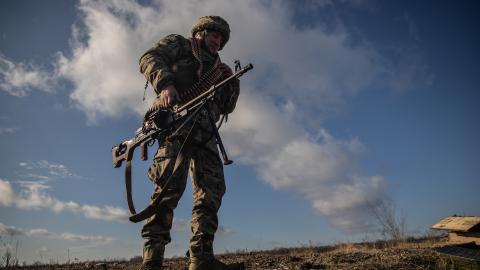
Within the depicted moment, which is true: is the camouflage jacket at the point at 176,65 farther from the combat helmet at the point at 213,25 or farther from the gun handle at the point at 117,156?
the gun handle at the point at 117,156

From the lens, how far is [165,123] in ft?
12.8

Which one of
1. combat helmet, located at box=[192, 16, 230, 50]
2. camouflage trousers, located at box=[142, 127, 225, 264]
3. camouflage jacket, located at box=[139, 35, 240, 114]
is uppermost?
combat helmet, located at box=[192, 16, 230, 50]

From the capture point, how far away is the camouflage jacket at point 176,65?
13.0 ft

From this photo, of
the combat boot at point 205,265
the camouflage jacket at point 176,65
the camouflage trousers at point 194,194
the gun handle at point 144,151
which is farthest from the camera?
the gun handle at point 144,151

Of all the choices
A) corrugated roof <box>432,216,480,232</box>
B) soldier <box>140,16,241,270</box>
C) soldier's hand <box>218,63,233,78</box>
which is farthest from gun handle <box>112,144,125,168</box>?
corrugated roof <box>432,216,480,232</box>

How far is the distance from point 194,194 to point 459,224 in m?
6.31

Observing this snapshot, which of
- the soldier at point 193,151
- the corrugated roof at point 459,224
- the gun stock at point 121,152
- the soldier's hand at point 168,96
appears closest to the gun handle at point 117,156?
the gun stock at point 121,152

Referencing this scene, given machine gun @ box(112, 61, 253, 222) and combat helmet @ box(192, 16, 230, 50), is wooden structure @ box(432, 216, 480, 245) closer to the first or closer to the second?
machine gun @ box(112, 61, 253, 222)

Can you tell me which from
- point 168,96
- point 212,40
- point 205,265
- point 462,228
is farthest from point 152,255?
point 462,228

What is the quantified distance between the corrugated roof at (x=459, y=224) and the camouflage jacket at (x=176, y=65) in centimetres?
577

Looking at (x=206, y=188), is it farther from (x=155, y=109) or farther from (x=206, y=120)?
(x=155, y=109)

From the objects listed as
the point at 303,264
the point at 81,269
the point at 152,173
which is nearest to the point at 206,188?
the point at 152,173

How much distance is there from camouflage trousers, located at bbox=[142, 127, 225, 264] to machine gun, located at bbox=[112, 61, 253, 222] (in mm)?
142

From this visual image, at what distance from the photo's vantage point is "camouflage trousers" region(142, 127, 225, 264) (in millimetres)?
3547
